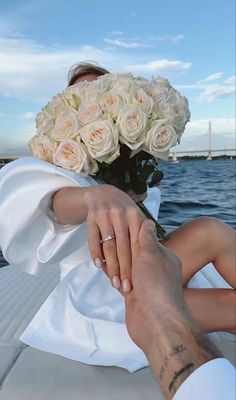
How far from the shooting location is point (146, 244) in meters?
1.00

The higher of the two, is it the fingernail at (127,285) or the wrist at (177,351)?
the fingernail at (127,285)

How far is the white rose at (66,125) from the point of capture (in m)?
1.61

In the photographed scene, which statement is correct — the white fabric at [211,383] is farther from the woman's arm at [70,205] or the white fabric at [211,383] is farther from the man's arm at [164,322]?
the woman's arm at [70,205]

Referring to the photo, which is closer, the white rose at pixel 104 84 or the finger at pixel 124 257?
the finger at pixel 124 257

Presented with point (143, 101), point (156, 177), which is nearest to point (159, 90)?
point (143, 101)

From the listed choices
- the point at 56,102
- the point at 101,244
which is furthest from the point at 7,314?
the point at 101,244

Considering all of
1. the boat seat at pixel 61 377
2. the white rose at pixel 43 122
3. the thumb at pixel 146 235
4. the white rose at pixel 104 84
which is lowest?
the boat seat at pixel 61 377

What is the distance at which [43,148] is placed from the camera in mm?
1654

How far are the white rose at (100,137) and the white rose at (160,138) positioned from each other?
0.13 m

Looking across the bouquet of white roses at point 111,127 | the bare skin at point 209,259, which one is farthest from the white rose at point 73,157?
the bare skin at point 209,259

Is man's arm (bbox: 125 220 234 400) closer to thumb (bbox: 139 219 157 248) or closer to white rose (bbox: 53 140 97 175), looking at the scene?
thumb (bbox: 139 219 157 248)

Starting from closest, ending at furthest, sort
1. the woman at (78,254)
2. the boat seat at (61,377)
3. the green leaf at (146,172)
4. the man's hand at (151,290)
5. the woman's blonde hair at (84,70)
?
1. the man's hand at (151,290)
2. the woman at (78,254)
3. the boat seat at (61,377)
4. the green leaf at (146,172)
5. the woman's blonde hair at (84,70)

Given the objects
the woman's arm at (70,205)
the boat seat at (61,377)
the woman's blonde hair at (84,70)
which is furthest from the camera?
the woman's blonde hair at (84,70)

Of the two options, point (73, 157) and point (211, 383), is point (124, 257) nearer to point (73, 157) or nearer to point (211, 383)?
point (211, 383)
